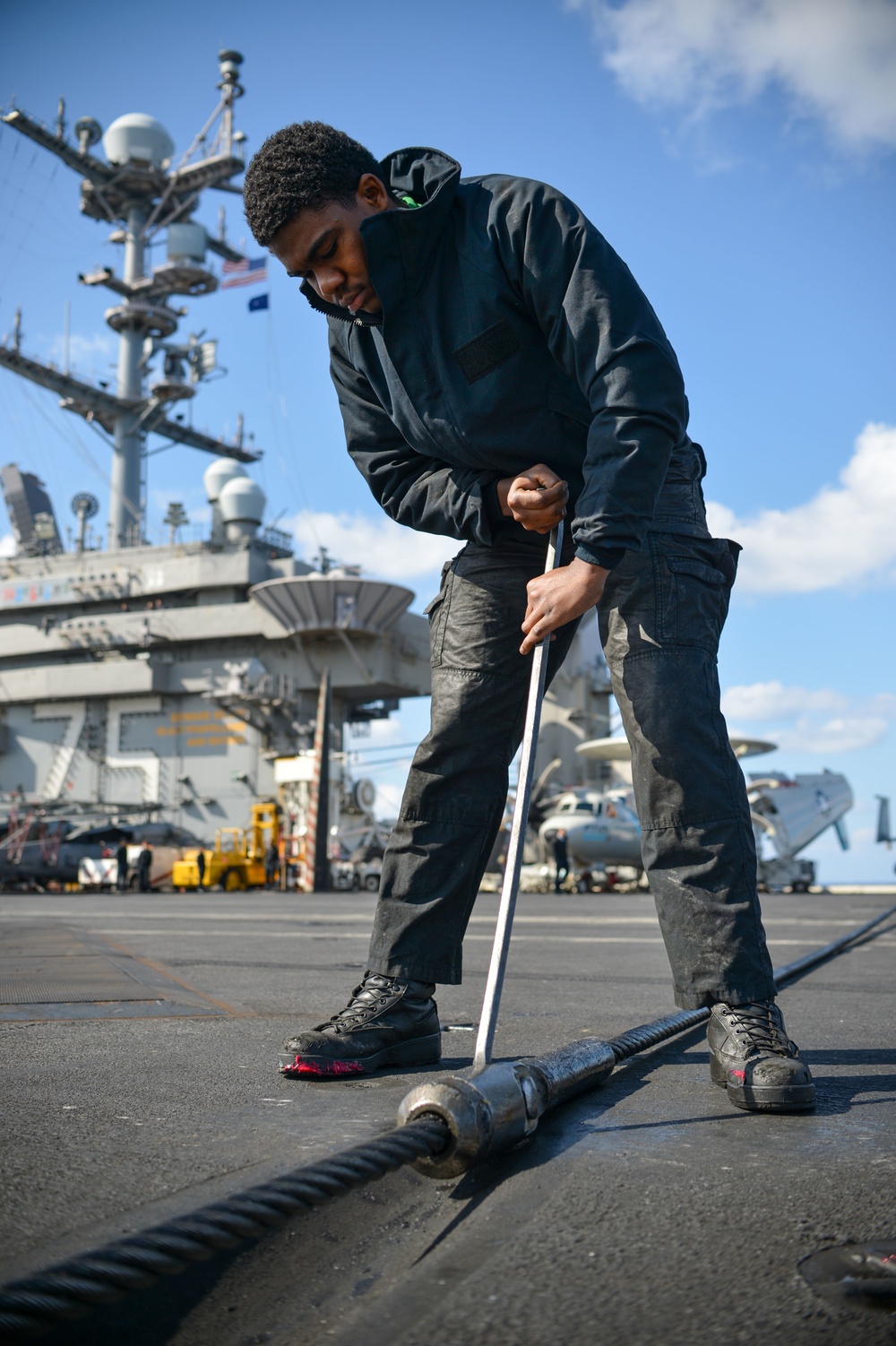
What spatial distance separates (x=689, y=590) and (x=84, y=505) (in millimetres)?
41892

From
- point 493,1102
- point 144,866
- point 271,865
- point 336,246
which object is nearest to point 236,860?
point 271,865

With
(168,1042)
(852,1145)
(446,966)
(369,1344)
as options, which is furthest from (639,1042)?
(369,1344)

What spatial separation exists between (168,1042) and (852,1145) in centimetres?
128

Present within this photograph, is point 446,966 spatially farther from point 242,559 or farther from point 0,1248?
point 242,559

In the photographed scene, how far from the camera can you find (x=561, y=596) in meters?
1.82

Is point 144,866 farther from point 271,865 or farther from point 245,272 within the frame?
point 245,272

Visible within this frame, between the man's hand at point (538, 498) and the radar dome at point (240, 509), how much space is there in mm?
35486

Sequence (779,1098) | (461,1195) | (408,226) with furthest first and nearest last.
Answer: (408,226) → (779,1098) → (461,1195)

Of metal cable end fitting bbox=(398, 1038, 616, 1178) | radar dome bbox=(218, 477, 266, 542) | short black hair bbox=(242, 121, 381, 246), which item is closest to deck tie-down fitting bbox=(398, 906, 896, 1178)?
metal cable end fitting bbox=(398, 1038, 616, 1178)

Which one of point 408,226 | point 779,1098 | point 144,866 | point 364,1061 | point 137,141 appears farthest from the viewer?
point 137,141

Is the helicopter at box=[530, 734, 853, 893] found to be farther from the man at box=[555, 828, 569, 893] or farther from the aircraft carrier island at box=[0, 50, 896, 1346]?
the aircraft carrier island at box=[0, 50, 896, 1346]

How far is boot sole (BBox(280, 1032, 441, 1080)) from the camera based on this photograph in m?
1.73

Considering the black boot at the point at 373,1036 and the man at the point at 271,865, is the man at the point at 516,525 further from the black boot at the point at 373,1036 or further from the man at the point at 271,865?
the man at the point at 271,865

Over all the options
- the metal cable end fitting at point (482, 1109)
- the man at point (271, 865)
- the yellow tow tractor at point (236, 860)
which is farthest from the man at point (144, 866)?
the metal cable end fitting at point (482, 1109)
